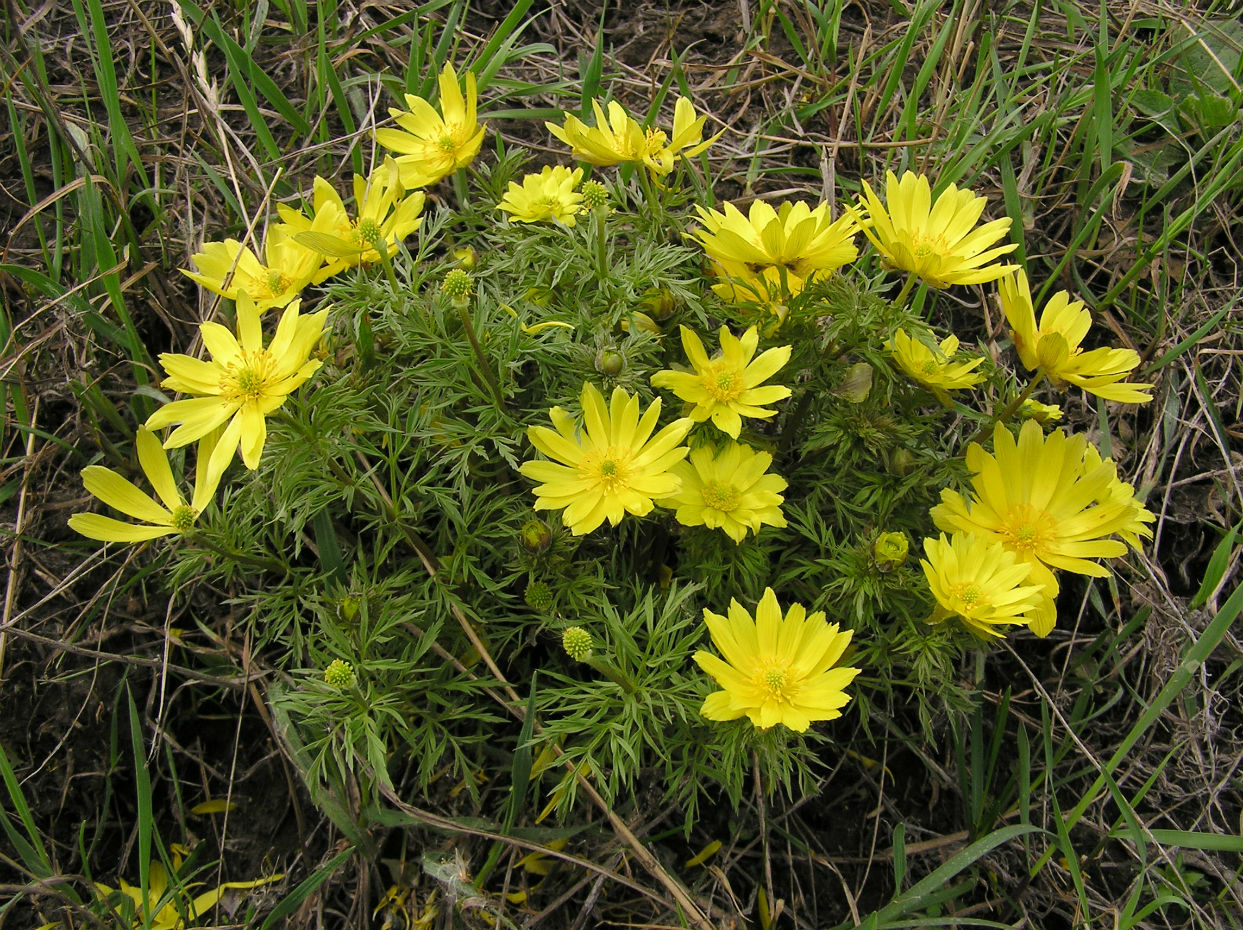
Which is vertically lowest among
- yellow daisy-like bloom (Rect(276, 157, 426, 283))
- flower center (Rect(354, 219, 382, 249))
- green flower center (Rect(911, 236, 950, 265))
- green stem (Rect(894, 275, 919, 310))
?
yellow daisy-like bloom (Rect(276, 157, 426, 283))

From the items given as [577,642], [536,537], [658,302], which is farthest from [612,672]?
[658,302]

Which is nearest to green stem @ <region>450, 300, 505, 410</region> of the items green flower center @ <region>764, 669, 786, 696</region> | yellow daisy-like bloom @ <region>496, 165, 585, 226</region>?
yellow daisy-like bloom @ <region>496, 165, 585, 226</region>

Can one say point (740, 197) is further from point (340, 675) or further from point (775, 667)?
point (340, 675)

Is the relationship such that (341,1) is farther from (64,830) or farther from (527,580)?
(64,830)

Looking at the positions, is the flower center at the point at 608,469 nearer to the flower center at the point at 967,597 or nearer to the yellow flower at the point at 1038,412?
the flower center at the point at 967,597

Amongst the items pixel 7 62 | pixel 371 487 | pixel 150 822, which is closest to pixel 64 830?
pixel 150 822

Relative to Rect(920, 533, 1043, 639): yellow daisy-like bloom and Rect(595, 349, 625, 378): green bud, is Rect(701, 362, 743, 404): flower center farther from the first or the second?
Rect(920, 533, 1043, 639): yellow daisy-like bloom

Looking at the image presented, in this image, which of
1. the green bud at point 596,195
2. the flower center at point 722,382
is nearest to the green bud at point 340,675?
the flower center at point 722,382
